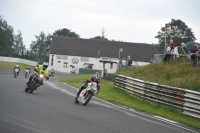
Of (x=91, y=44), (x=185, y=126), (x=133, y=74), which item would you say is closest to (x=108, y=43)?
(x=91, y=44)

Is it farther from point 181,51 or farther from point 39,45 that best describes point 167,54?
point 39,45

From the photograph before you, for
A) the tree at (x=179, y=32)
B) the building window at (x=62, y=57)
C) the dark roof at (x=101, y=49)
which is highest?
the tree at (x=179, y=32)

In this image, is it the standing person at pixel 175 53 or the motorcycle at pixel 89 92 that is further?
the standing person at pixel 175 53

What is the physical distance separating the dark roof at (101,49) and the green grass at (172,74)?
66.0 m

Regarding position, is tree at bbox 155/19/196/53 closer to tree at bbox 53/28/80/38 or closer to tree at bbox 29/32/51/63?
tree at bbox 53/28/80/38

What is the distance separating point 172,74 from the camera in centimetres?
2489

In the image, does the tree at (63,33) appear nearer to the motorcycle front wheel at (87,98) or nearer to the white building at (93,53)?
the white building at (93,53)

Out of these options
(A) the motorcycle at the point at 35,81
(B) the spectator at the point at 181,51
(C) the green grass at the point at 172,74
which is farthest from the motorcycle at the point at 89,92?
(B) the spectator at the point at 181,51

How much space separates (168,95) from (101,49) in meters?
78.3

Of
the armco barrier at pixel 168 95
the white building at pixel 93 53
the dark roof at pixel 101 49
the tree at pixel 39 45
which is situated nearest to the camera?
the armco barrier at pixel 168 95

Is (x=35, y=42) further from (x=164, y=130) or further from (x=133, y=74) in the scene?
(x=164, y=130)

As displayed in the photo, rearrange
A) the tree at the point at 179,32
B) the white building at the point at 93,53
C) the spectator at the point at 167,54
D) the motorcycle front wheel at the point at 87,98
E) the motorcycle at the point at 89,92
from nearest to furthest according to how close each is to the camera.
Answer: the motorcycle at the point at 89,92, the motorcycle front wheel at the point at 87,98, the spectator at the point at 167,54, the white building at the point at 93,53, the tree at the point at 179,32

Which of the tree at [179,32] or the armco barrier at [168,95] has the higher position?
the tree at [179,32]

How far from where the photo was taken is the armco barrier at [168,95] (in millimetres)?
17062
